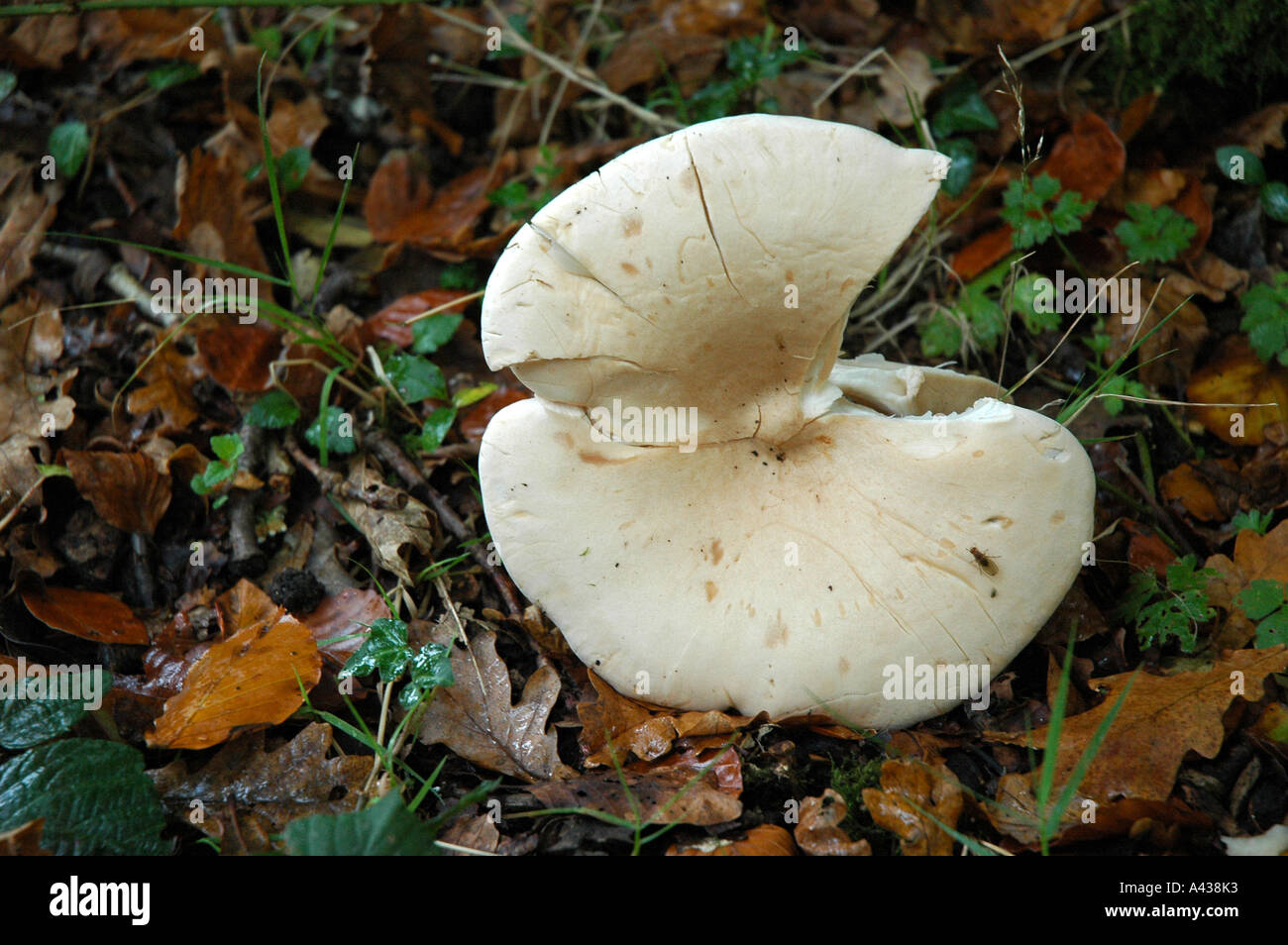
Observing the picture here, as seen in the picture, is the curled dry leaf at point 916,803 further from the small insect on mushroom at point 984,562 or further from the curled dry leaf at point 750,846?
the small insect on mushroom at point 984,562

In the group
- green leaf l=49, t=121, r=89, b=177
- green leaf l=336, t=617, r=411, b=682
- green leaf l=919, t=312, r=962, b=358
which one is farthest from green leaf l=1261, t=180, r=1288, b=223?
green leaf l=49, t=121, r=89, b=177

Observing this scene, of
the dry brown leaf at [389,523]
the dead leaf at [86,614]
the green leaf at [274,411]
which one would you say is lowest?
the dead leaf at [86,614]

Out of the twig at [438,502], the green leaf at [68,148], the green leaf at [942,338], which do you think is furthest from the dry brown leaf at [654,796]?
the green leaf at [68,148]

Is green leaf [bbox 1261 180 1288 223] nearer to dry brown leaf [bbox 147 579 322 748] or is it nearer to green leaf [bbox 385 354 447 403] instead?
green leaf [bbox 385 354 447 403]

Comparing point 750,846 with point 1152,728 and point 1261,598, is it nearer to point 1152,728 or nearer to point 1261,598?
point 1152,728

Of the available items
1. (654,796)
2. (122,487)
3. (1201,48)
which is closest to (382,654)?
(654,796)
